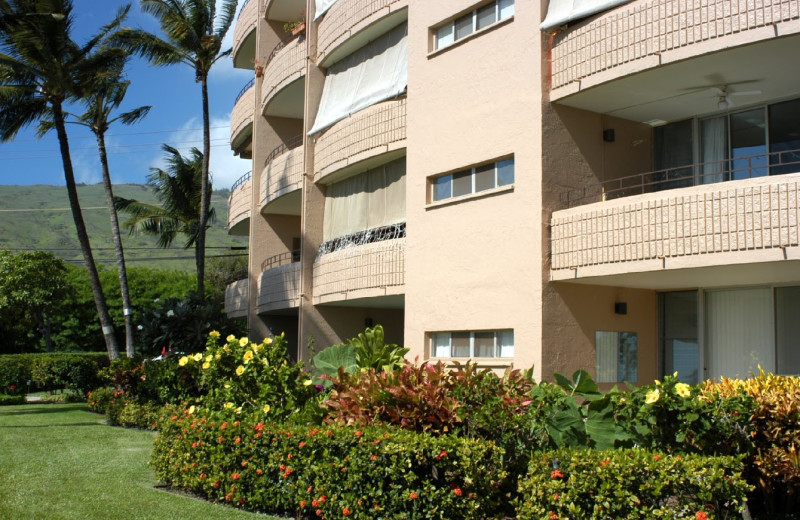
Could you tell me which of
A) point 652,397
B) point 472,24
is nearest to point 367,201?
point 472,24

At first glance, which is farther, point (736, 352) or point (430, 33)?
point (430, 33)

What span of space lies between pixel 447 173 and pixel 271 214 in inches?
476

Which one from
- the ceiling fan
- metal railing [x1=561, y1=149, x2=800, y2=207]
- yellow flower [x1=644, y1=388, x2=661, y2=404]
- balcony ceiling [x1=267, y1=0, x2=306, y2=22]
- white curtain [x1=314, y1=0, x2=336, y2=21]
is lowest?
yellow flower [x1=644, y1=388, x2=661, y2=404]

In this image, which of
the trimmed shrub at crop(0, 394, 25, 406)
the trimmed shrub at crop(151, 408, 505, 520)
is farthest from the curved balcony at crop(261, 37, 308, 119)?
the trimmed shrub at crop(151, 408, 505, 520)

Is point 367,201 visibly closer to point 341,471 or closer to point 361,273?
point 361,273

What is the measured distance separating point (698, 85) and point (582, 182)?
8.34ft

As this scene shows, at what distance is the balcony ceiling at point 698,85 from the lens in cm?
1311

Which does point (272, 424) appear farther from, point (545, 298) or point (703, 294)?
point (703, 294)

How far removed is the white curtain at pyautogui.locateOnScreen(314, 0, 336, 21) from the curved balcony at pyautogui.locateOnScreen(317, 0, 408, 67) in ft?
0.46

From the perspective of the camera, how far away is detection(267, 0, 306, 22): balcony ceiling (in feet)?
89.2

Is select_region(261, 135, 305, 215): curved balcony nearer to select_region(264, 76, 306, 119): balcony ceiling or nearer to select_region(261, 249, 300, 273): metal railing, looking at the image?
select_region(264, 76, 306, 119): balcony ceiling

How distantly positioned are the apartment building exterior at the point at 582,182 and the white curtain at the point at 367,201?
0.06 metres

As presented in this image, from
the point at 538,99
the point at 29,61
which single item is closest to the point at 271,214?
the point at 29,61

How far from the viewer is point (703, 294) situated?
625 inches
